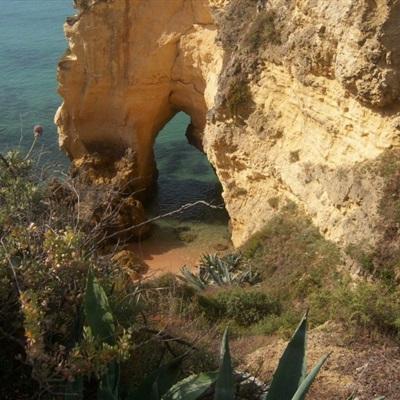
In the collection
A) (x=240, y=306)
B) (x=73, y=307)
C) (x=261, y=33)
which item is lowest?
(x=240, y=306)

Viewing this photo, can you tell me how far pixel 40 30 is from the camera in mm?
40656

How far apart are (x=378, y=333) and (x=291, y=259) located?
4.16 metres

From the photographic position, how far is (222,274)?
47.2 ft

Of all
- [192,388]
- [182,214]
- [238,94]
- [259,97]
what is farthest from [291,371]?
[182,214]

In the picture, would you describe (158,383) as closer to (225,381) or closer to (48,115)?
(225,381)

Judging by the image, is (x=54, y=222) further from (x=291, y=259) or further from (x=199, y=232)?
(x=199, y=232)

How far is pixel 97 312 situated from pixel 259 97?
11.5 meters

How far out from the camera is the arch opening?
1877cm

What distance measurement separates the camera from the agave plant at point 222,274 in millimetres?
13688

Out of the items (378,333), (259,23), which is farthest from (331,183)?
(259,23)

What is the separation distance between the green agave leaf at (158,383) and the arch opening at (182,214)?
12073 mm

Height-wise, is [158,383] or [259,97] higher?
[259,97]

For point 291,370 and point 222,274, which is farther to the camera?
point 222,274

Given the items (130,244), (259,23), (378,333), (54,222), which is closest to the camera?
(54,222)
